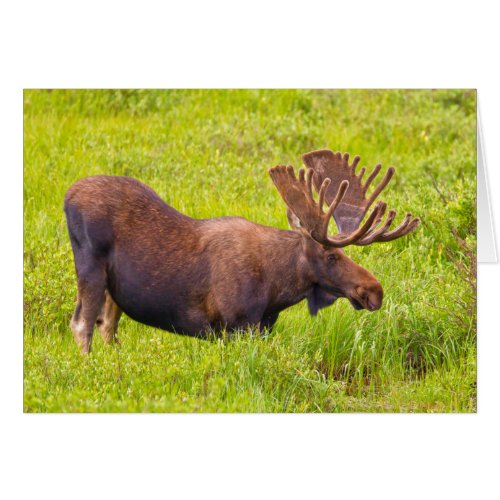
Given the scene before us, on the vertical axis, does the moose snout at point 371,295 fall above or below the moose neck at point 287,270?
below

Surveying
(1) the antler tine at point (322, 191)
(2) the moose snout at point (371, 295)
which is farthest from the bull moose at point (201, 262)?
(1) the antler tine at point (322, 191)

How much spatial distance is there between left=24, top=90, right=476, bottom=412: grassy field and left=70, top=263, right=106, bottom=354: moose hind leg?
11 centimetres

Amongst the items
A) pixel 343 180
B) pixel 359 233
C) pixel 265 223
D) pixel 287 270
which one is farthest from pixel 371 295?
pixel 265 223

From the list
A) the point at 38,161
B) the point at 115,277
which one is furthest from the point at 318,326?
the point at 38,161

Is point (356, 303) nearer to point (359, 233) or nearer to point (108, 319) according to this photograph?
point (359, 233)

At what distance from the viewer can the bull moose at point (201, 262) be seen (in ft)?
25.2

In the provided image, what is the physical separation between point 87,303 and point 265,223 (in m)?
1.57

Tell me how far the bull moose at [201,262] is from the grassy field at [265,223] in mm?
210

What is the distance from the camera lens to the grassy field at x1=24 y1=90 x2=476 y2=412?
7.58 m

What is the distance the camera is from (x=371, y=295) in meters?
7.62

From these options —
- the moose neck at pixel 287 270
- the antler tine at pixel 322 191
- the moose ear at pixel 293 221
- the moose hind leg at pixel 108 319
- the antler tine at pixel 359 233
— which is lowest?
the moose hind leg at pixel 108 319

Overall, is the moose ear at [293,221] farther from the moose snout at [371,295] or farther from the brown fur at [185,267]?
the moose snout at [371,295]

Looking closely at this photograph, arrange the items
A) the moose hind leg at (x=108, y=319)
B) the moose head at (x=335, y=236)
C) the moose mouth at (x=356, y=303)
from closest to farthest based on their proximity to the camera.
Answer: the moose head at (x=335, y=236)
the moose mouth at (x=356, y=303)
the moose hind leg at (x=108, y=319)
